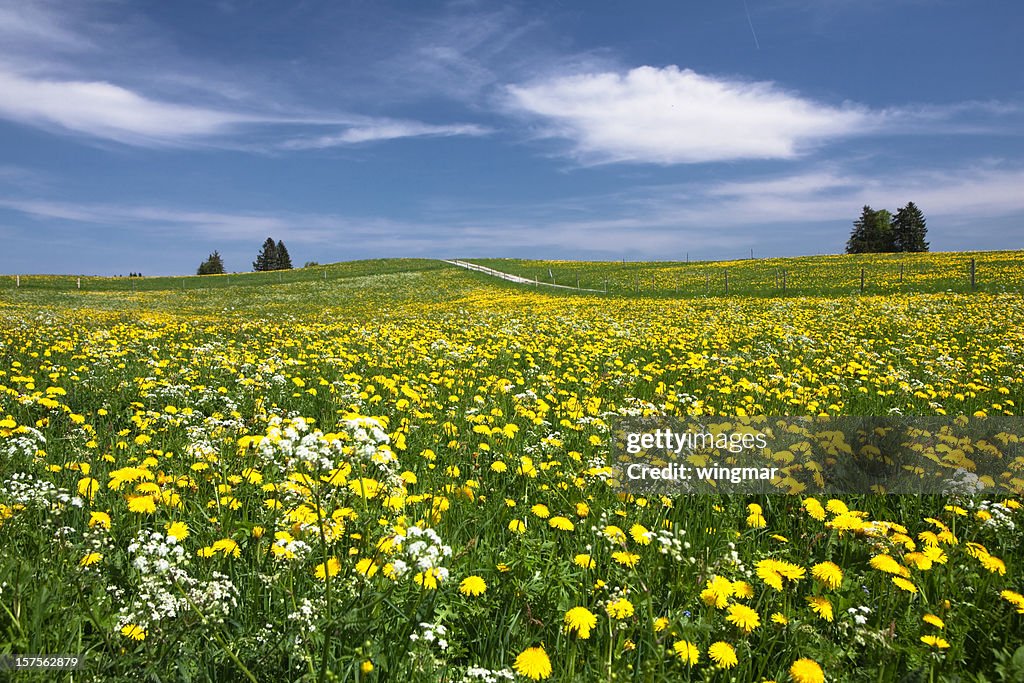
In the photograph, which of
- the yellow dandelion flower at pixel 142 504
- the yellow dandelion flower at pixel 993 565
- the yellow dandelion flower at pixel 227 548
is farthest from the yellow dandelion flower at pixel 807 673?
the yellow dandelion flower at pixel 142 504

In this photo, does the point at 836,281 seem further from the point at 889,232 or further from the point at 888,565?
the point at 889,232

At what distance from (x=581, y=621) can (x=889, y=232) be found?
116 m

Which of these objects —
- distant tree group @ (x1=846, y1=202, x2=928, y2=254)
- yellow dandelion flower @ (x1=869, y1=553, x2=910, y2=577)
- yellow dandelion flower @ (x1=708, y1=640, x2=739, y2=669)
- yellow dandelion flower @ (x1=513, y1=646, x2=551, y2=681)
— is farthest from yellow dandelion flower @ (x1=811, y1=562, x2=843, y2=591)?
distant tree group @ (x1=846, y1=202, x2=928, y2=254)

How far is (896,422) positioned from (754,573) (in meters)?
3.78

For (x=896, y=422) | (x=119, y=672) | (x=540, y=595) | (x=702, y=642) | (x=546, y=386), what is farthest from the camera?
(x=546, y=386)

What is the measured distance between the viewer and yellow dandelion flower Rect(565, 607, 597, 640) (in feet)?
8.07

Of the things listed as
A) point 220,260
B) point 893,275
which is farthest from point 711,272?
point 220,260

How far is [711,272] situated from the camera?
49781 millimetres

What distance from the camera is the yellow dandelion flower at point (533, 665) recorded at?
2.21 m

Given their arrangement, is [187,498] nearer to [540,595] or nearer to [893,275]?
[540,595]

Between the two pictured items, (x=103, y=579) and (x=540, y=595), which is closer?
(x=103, y=579)

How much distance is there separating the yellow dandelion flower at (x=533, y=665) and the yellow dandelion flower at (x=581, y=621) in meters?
0.25

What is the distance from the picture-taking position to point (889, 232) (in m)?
93.8

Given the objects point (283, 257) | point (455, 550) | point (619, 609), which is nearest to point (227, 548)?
point (455, 550)
